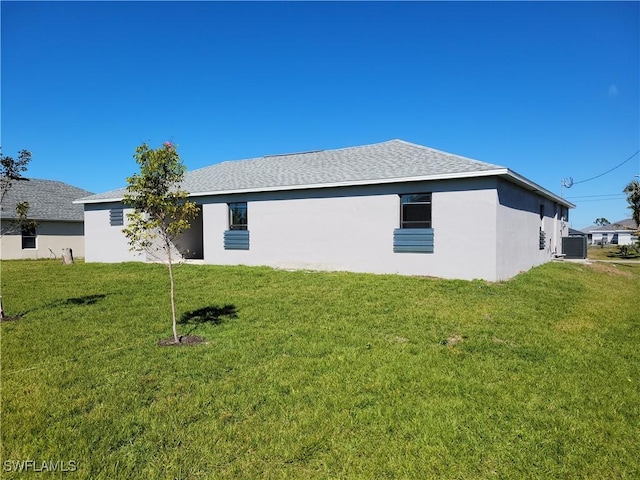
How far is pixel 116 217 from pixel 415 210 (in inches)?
574

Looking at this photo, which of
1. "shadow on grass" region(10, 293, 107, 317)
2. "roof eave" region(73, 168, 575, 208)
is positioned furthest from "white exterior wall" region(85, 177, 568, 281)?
"shadow on grass" region(10, 293, 107, 317)

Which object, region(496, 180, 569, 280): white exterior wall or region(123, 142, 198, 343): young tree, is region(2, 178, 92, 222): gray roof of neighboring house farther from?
region(496, 180, 569, 280): white exterior wall

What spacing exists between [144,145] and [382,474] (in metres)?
5.74

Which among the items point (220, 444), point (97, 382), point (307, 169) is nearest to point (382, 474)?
point (220, 444)

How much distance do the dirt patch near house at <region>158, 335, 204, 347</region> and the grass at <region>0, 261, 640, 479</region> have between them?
0.50 feet

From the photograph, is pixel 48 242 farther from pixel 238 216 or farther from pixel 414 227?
pixel 414 227

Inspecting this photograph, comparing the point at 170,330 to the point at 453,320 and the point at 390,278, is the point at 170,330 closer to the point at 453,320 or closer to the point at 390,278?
the point at 453,320

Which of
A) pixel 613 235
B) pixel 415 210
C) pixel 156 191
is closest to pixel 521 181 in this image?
pixel 415 210

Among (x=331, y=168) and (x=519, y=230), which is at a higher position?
(x=331, y=168)

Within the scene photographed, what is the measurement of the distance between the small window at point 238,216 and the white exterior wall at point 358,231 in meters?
0.27

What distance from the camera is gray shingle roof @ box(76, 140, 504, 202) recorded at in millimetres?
12380

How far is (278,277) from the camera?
12.5 metres

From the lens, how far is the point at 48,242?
24359mm

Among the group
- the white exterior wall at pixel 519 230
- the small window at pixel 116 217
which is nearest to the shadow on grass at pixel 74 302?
the small window at pixel 116 217
